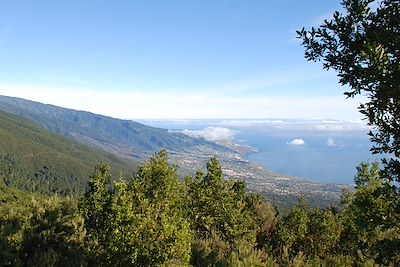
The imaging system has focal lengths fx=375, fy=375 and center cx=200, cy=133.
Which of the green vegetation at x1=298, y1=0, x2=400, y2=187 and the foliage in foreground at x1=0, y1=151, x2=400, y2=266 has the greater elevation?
the green vegetation at x1=298, y1=0, x2=400, y2=187

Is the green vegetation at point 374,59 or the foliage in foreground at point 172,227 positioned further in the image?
the foliage in foreground at point 172,227

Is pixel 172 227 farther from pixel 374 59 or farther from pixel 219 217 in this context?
pixel 219 217

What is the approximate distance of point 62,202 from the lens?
29391 millimetres

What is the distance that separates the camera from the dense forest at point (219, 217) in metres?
8.66

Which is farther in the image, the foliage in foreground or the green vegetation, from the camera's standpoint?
the foliage in foreground

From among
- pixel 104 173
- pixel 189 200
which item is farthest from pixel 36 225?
pixel 189 200

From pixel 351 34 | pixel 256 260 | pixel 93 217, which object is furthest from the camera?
pixel 93 217

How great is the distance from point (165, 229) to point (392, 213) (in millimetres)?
9120

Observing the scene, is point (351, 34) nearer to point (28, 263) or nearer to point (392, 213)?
point (392, 213)

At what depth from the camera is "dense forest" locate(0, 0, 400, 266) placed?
28.4 feet

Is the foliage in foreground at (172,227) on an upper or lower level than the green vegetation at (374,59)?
lower

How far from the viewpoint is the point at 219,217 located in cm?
4259

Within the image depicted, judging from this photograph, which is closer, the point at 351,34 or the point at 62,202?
the point at 351,34

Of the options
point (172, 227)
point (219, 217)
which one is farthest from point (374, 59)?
point (219, 217)
